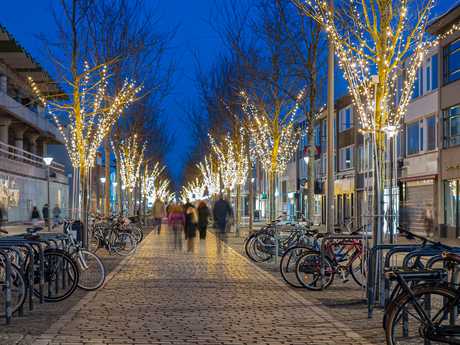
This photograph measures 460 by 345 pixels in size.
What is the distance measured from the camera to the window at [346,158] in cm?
4588

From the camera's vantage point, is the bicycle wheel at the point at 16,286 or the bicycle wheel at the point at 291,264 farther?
the bicycle wheel at the point at 291,264

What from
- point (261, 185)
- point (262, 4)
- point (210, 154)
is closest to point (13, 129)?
point (210, 154)

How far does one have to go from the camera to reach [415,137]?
33.4 metres

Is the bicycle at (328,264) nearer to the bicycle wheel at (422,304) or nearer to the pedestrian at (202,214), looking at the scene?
the bicycle wheel at (422,304)

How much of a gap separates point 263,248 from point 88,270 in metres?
6.73

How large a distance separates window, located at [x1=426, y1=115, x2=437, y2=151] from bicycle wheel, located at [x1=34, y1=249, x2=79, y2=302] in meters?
25.4

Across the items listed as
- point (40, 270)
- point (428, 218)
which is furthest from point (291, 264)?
point (428, 218)

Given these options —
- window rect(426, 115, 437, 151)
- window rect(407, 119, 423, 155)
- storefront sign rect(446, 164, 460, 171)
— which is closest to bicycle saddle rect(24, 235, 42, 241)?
storefront sign rect(446, 164, 460, 171)

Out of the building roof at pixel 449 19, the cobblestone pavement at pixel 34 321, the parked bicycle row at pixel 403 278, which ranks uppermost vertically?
the building roof at pixel 449 19

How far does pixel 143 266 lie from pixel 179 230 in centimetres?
717

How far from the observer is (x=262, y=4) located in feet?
68.3

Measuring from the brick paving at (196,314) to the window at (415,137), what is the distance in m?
22.2

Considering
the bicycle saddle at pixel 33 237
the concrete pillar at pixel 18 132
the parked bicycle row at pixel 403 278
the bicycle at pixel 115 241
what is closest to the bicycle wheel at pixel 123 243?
the bicycle at pixel 115 241

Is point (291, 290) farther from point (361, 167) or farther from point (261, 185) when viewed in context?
point (261, 185)
